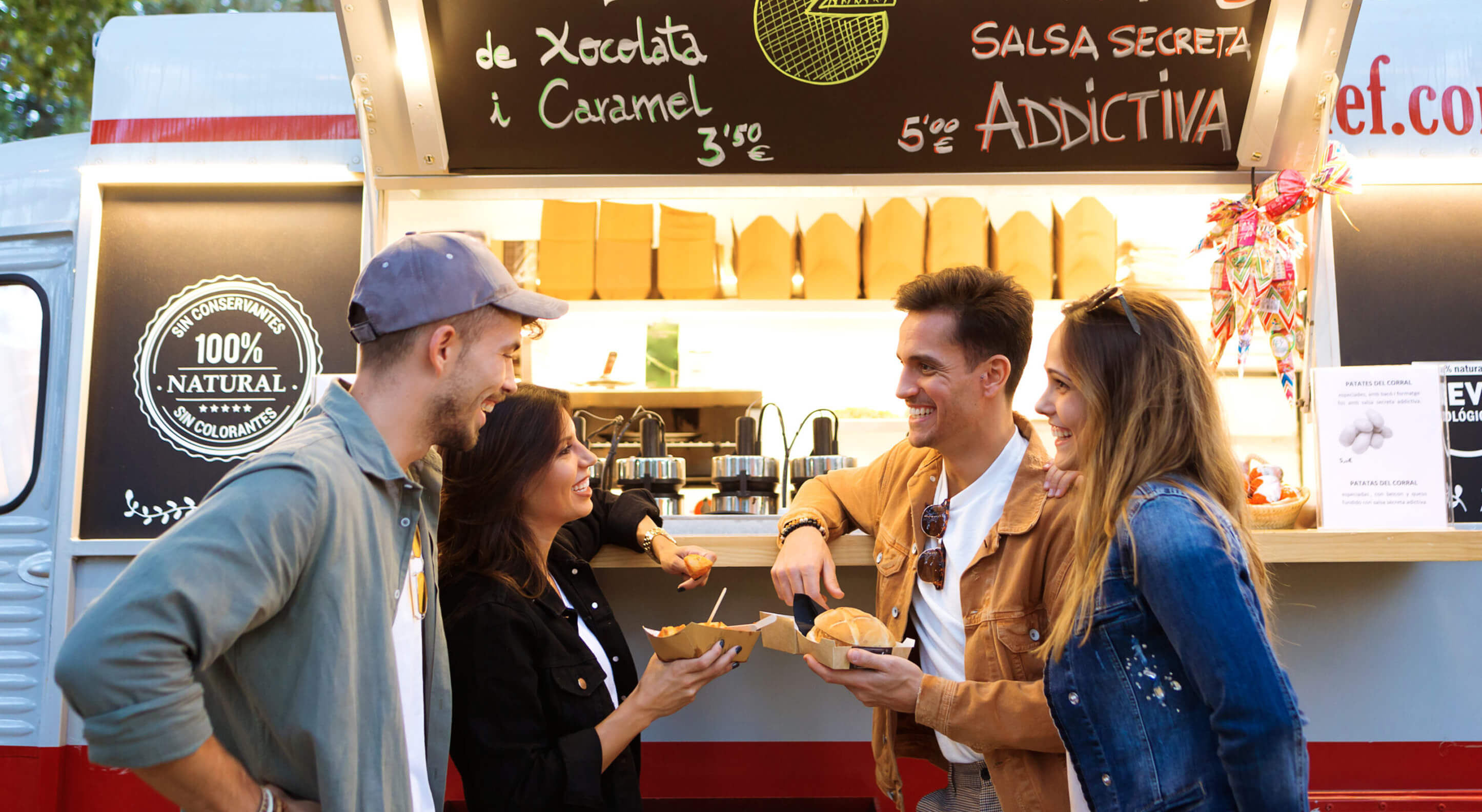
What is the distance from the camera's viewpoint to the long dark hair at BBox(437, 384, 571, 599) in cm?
204

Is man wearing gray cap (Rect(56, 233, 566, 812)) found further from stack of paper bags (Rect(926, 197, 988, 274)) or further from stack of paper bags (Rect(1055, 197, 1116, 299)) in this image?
stack of paper bags (Rect(1055, 197, 1116, 299))

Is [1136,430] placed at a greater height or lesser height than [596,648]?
greater

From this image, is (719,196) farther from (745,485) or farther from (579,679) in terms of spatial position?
(579,679)

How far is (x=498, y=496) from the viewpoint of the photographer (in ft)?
6.82

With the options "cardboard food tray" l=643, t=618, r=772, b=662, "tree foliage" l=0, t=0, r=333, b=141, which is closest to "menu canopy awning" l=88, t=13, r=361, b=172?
"cardboard food tray" l=643, t=618, r=772, b=662

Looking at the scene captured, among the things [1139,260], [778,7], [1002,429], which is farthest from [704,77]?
[1139,260]

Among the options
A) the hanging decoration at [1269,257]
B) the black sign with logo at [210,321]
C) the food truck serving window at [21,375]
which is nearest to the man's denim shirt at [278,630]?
the black sign with logo at [210,321]

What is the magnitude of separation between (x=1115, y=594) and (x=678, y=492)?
183cm

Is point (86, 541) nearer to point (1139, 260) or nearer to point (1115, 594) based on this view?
point (1115, 594)

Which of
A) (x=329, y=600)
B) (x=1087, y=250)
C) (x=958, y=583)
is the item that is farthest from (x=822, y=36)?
(x=329, y=600)

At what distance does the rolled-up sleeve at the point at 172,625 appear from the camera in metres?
1.13

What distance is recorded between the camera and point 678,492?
10.4 feet

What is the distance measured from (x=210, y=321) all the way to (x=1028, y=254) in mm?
3181

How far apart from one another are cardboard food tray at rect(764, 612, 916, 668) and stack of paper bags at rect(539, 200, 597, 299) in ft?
7.87
